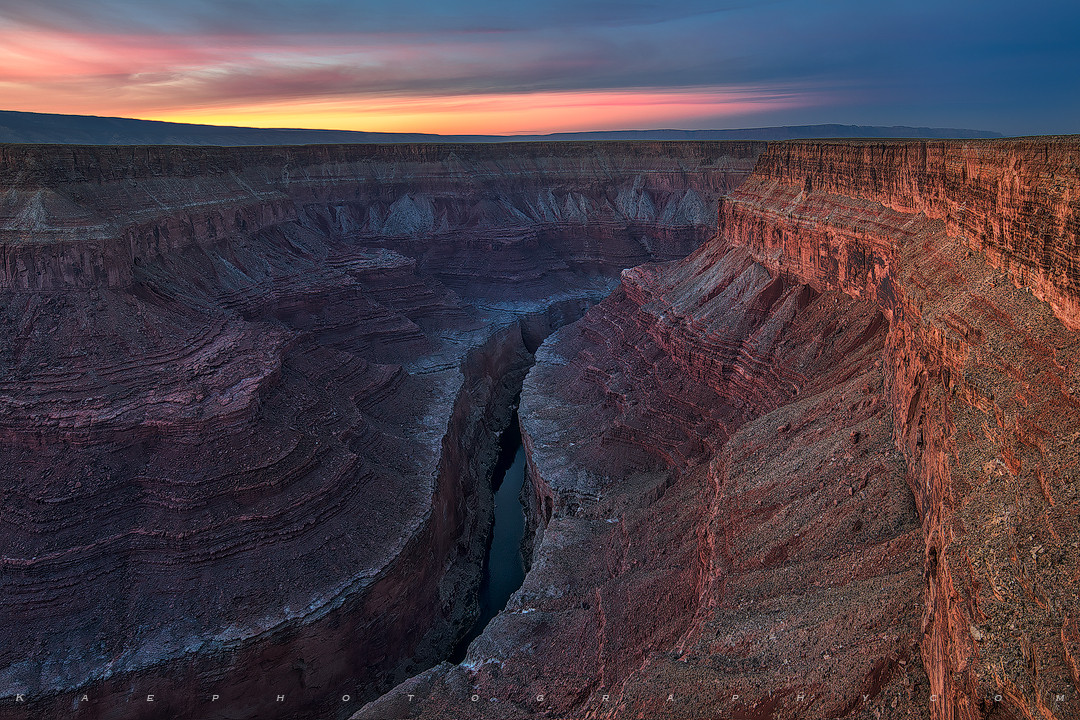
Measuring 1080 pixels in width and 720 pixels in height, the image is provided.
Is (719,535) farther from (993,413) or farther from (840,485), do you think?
(993,413)

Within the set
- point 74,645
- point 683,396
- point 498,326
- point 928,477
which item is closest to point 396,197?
point 498,326


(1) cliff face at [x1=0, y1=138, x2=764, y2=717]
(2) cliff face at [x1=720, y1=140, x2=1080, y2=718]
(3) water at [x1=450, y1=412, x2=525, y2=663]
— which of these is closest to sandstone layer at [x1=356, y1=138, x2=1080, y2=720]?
(2) cliff face at [x1=720, y1=140, x2=1080, y2=718]

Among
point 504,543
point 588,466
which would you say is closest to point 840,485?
point 588,466

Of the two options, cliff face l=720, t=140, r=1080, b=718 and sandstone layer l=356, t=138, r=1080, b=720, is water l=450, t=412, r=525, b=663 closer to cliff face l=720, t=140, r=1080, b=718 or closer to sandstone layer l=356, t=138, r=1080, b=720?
sandstone layer l=356, t=138, r=1080, b=720

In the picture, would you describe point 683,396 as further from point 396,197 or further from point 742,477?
point 396,197

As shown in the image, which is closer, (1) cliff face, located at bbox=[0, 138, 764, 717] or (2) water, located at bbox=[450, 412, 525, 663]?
(1) cliff face, located at bbox=[0, 138, 764, 717]

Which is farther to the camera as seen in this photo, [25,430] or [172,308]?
[172,308]
